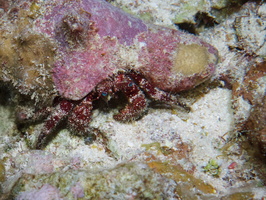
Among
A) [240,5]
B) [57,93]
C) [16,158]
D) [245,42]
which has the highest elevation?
[240,5]

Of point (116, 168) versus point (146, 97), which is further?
A: point (146, 97)

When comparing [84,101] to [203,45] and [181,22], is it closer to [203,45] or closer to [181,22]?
[203,45]

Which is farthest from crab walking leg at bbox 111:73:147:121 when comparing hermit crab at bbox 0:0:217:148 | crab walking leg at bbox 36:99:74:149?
crab walking leg at bbox 36:99:74:149

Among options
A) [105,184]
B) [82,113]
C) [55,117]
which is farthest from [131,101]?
[105,184]

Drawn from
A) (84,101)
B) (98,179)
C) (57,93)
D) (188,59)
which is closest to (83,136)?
(84,101)

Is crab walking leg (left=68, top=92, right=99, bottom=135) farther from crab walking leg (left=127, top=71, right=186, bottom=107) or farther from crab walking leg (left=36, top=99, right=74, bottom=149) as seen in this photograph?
crab walking leg (left=127, top=71, right=186, bottom=107)

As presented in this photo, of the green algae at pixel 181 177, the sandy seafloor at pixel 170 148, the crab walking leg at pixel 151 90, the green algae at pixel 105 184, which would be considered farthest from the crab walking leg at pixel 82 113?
the green algae at pixel 181 177

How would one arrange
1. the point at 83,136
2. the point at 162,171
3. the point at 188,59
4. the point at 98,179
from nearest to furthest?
the point at 98,179
the point at 162,171
the point at 188,59
the point at 83,136
